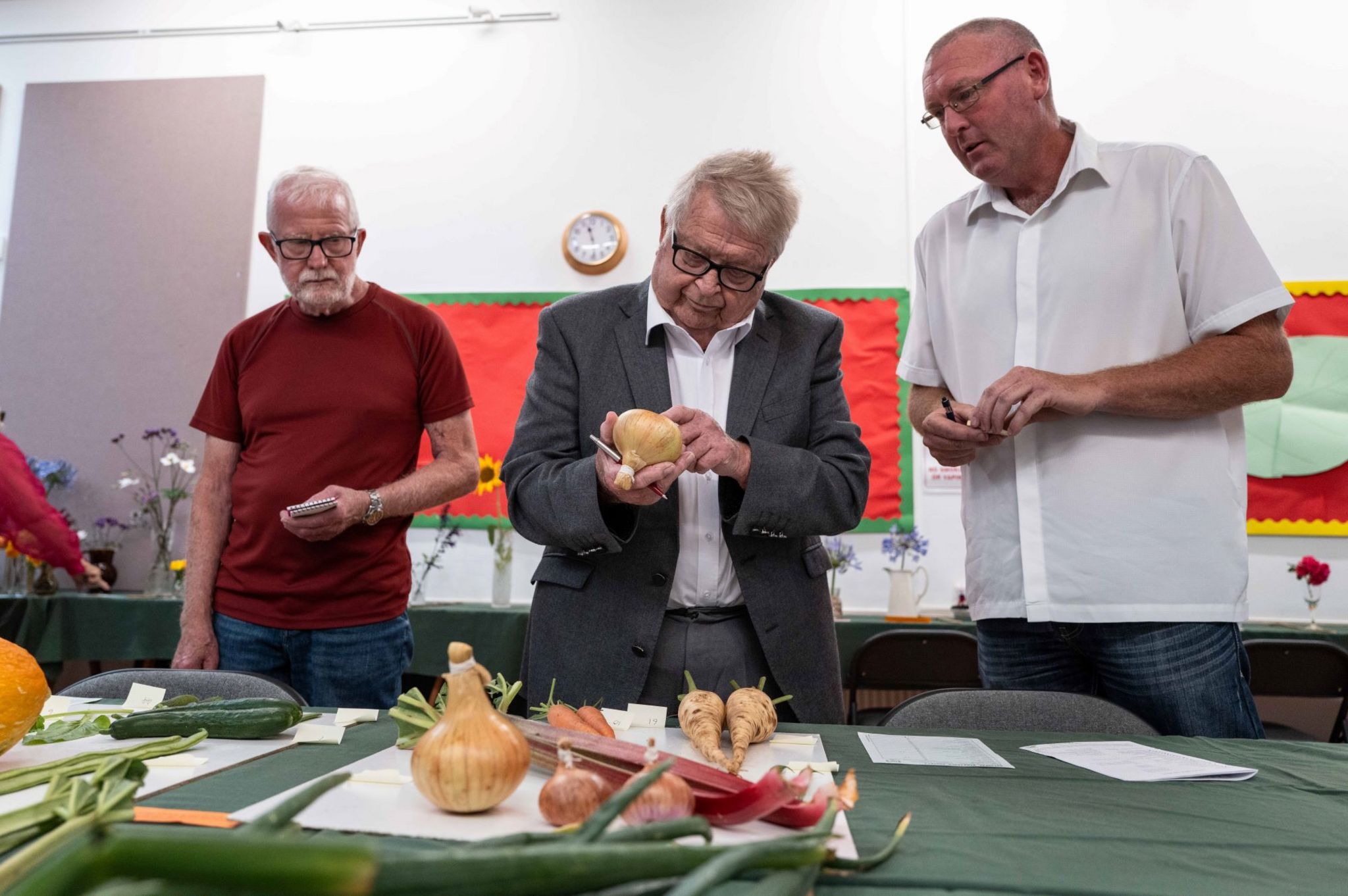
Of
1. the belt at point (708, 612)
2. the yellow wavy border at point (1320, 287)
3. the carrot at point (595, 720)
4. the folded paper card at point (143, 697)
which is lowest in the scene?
the folded paper card at point (143, 697)

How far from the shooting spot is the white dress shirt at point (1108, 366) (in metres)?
1.54

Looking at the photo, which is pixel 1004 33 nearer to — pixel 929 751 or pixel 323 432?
pixel 929 751

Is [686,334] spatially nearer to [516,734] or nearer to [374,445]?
[374,445]

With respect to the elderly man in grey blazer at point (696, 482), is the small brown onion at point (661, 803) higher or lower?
lower

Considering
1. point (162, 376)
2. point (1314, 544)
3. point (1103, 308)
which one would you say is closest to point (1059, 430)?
point (1103, 308)

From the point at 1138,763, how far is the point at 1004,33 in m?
1.26

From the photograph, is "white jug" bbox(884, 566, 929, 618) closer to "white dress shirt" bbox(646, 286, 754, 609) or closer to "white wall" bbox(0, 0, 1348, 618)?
"white wall" bbox(0, 0, 1348, 618)

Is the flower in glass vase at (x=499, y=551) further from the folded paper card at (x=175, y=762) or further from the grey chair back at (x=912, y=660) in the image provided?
the folded paper card at (x=175, y=762)

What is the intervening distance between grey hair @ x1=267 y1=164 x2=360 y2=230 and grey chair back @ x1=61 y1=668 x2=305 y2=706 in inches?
39.5

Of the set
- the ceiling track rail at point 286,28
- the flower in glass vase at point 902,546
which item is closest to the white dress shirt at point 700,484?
the flower in glass vase at point 902,546

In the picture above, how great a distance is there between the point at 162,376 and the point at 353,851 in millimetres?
4897

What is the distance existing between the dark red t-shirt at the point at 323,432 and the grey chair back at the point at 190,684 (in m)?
0.37

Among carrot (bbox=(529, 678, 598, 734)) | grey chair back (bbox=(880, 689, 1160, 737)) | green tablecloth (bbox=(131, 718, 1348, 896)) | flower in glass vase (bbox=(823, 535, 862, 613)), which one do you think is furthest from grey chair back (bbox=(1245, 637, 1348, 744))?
carrot (bbox=(529, 678, 598, 734))

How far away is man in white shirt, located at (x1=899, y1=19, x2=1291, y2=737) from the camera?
4.97 feet
